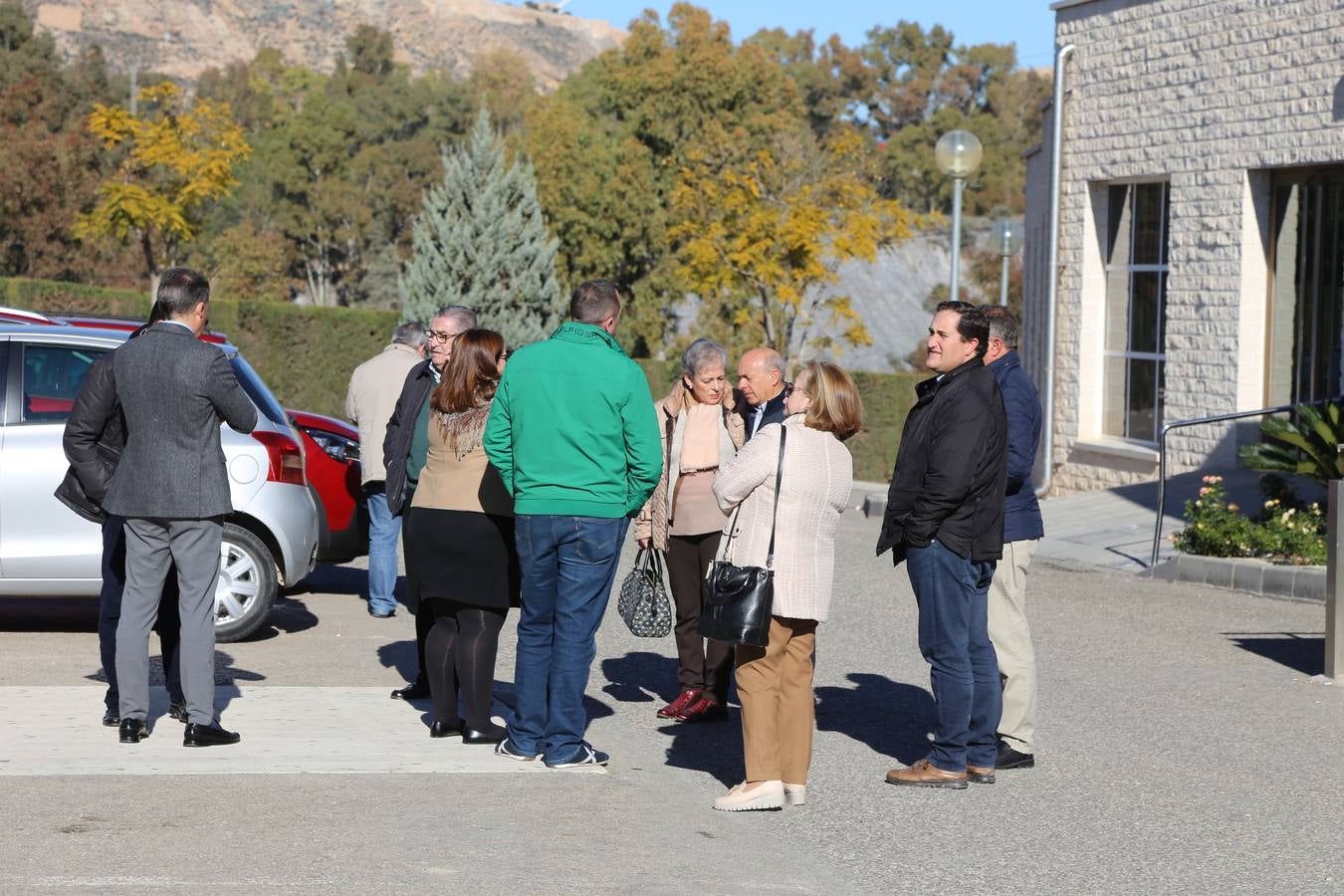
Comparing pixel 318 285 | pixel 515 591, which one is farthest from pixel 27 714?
pixel 318 285

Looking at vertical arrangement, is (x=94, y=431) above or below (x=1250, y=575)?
above

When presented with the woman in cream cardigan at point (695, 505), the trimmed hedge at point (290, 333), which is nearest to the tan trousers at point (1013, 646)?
the woman in cream cardigan at point (695, 505)

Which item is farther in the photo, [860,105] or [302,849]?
[860,105]

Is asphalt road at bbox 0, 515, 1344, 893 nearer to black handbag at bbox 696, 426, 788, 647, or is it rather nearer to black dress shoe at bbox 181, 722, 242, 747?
black dress shoe at bbox 181, 722, 242, 747

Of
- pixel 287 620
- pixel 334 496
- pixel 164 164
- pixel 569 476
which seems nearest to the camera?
pixel 569 476

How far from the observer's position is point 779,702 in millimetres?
6383

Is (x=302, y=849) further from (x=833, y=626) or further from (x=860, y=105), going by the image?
(x=860, y=105)

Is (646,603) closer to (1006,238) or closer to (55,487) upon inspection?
(55,487)

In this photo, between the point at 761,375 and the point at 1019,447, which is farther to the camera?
the point at 761,375

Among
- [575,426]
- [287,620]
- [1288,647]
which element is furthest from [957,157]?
[575,426]

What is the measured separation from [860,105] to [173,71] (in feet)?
272

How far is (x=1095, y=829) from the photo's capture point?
6.22 meters

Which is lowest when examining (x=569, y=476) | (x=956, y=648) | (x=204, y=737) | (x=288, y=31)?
(x=204, y=737)

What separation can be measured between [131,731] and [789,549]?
9.09 ft
